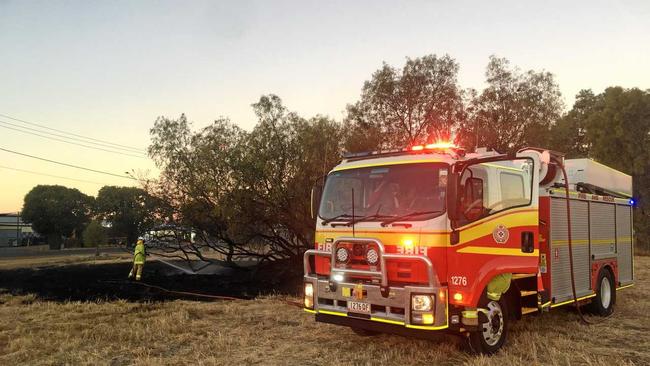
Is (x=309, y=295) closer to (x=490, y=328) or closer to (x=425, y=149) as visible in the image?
(x=490, y=328)

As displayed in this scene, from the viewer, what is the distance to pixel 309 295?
23.8ft

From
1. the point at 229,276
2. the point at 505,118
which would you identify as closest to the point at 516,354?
the point at 229,276

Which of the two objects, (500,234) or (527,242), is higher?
(500,234)

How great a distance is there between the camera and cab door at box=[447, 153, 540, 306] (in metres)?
6.16

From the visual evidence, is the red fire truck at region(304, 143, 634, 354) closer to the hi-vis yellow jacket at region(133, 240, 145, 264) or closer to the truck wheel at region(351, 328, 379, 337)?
the truck wheel at region(351, 328, 379, 337)

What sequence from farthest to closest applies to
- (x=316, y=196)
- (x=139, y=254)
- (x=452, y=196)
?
(x=139, y=254)
(x=316, y=196)
(x=452, y=196)

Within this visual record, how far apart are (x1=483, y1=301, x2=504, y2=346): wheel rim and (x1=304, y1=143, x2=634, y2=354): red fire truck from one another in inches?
0.5

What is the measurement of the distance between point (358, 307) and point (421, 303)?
916 millimetres

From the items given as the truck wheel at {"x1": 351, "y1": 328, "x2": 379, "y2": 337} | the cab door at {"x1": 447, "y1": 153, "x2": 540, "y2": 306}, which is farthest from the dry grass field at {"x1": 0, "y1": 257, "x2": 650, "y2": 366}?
the cab door at {"x1": 447, "y1": 153, "x2": 540, "y2": 306}

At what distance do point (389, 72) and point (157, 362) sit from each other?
1999 cm

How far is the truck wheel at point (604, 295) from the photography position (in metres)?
9.54

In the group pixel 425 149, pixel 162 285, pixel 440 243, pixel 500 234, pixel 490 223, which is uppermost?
pixel 425 149

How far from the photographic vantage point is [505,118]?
81.8 ft

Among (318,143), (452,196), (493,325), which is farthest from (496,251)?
(318,143)
